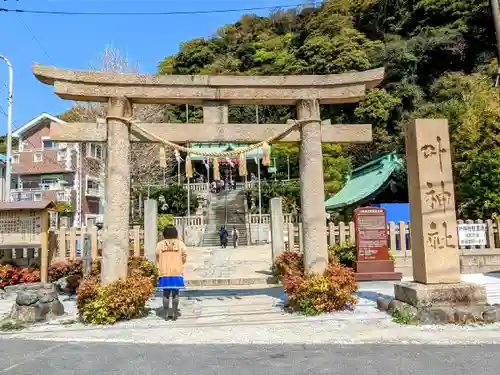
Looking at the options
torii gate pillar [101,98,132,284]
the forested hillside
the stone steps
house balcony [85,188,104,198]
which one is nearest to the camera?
torii gate pillar [101,98,132,284]

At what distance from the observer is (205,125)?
880cm

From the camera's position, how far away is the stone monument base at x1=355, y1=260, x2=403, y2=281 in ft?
42.3

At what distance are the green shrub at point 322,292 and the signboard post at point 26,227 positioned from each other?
709 cm

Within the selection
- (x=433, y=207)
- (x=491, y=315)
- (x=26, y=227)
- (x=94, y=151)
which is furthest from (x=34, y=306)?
(x=94, y=151)

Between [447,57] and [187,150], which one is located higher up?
[447,57]

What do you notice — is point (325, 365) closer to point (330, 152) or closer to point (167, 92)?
point (167, 92)

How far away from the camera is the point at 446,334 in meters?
6.32

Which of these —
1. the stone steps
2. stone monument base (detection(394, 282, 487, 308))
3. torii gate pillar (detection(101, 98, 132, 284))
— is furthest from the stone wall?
torii gate pillar (detection(101, 98, 132, 284))

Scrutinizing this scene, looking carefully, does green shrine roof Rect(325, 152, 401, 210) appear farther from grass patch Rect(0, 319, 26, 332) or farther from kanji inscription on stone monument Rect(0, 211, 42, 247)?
grass patch Rect(0, 319, 26, 332)

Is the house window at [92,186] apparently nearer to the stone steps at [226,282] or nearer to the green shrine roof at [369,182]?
the green shrine roof at [369,182]

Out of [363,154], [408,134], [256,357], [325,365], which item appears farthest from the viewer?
[363,154]

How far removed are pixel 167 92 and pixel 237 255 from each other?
1410cm

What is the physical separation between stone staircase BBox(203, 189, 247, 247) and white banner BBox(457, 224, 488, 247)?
51.4 ft

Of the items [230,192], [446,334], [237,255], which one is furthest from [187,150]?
[230,192]
